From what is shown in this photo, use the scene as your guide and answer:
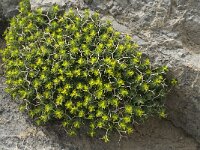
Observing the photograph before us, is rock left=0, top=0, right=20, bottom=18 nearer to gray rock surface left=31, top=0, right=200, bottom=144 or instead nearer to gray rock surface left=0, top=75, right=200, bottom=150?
gray rock surface left=0, top=75, right=200, bottom=150

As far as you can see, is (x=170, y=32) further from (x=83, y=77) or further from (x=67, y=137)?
(x=67, y=137)

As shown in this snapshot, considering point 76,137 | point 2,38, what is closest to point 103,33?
point 76,137

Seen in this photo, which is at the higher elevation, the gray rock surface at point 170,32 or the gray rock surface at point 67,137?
the gray rock surface at point 170,32

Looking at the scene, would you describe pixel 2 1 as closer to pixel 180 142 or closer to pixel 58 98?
pixel 58 98

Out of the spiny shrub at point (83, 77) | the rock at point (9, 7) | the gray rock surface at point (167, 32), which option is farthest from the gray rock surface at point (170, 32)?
the rock at point (9, 7)

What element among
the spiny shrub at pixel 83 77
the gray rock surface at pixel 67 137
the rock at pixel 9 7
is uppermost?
the rock at pixel 9 7

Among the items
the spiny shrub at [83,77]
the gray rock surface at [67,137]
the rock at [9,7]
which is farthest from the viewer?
the rock at [9,7]

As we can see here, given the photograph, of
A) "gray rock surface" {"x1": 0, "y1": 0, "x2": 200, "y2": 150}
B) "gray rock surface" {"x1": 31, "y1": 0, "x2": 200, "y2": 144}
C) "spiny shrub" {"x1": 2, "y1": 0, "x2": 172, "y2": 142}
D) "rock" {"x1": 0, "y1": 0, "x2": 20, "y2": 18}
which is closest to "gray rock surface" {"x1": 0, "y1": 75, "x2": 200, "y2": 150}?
"gray rock surface" {"x1": 0, "y1": 0, "x2": 200, "y2": 150}

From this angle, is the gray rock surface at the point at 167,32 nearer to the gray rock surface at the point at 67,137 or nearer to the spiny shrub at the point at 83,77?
the gray rock surface at the point at 67,137

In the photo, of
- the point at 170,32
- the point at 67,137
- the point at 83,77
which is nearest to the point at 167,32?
the point at 170,32
